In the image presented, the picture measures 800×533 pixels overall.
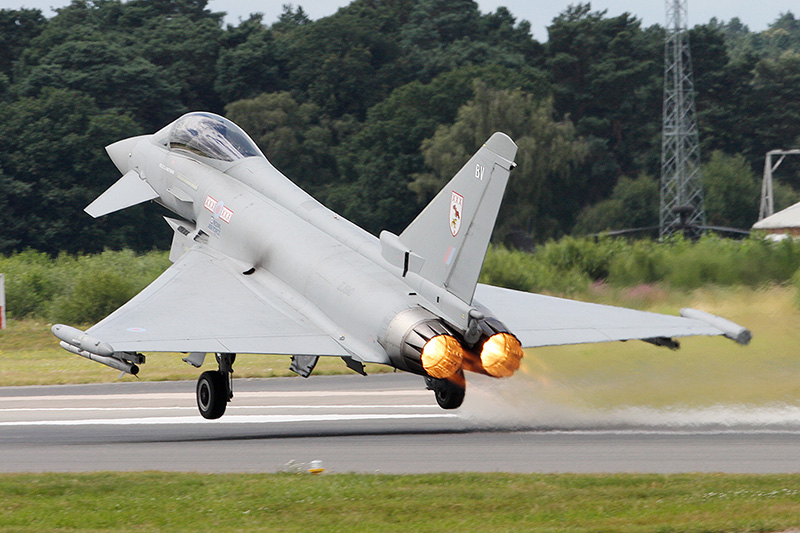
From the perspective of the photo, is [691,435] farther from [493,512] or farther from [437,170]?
[437,170]

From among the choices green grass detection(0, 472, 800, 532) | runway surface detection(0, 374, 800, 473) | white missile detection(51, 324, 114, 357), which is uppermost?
white missile detection(51, 324, 114, 357)

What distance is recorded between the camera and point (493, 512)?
9914 mm

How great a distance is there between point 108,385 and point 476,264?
40.2ft

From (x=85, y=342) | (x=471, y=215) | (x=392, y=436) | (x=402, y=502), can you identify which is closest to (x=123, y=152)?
(x=85, y=342)

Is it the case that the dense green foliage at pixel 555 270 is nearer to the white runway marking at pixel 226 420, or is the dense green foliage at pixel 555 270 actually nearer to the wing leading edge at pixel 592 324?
the wing leading edge at pixel 592 324

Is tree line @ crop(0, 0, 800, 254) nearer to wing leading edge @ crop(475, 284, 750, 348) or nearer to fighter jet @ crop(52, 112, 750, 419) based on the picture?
fighter jet @ crop(52, 112, 750, 419)

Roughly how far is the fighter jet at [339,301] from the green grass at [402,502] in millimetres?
2907

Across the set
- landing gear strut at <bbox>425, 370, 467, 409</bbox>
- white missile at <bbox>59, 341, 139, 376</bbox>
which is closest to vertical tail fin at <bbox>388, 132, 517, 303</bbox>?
landing gear strut at <bbox>425, 370, 467, 409</bbox>

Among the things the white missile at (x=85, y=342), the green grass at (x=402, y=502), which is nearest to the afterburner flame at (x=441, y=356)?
the green grass at (x=402, y=502)

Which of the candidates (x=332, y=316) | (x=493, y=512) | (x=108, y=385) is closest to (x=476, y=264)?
(x=332, y=316)

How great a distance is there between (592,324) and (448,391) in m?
2.28

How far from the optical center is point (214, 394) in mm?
16312

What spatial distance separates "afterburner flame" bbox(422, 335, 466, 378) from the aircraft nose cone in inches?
386

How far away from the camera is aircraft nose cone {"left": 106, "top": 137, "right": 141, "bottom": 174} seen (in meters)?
21.3
